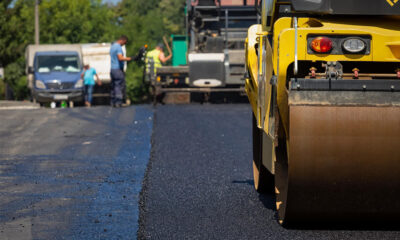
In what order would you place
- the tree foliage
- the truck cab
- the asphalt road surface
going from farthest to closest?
the tree foliage < the truck cab < the asphalt road surface

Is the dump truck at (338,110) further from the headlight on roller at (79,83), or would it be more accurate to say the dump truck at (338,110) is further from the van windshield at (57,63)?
the van windshield at (57,63)

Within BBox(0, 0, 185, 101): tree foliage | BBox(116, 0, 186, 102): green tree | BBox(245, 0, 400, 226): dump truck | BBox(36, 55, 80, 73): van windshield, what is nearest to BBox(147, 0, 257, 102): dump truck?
BBox(36, 55, 80, 73): van windshield

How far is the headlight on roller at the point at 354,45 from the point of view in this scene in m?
5.82

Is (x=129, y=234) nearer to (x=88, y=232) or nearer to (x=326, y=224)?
(x=88, y=232)

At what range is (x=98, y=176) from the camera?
938 cm

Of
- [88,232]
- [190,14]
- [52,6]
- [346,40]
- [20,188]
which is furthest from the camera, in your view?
[52,6]

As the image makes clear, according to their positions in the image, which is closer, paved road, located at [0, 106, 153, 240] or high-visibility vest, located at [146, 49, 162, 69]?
paved road, located at [0, 106, 153, 240]

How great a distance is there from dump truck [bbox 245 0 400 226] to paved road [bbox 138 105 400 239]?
27 cm

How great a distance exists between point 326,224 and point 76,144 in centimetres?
686

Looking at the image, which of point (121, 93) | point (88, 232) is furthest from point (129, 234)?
point (121, 93)

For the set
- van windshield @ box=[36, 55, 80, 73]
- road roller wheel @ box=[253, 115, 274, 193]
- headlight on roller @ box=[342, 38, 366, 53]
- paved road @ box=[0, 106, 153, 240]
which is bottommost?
paved road @ box=[0, 106, 153, 240]

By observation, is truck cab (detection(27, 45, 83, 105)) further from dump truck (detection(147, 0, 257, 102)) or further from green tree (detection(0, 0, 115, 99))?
green tree (detection(0, 0, 115, 99))

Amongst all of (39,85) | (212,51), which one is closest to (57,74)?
(39,85)

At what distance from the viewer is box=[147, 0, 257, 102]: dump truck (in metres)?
21.7
